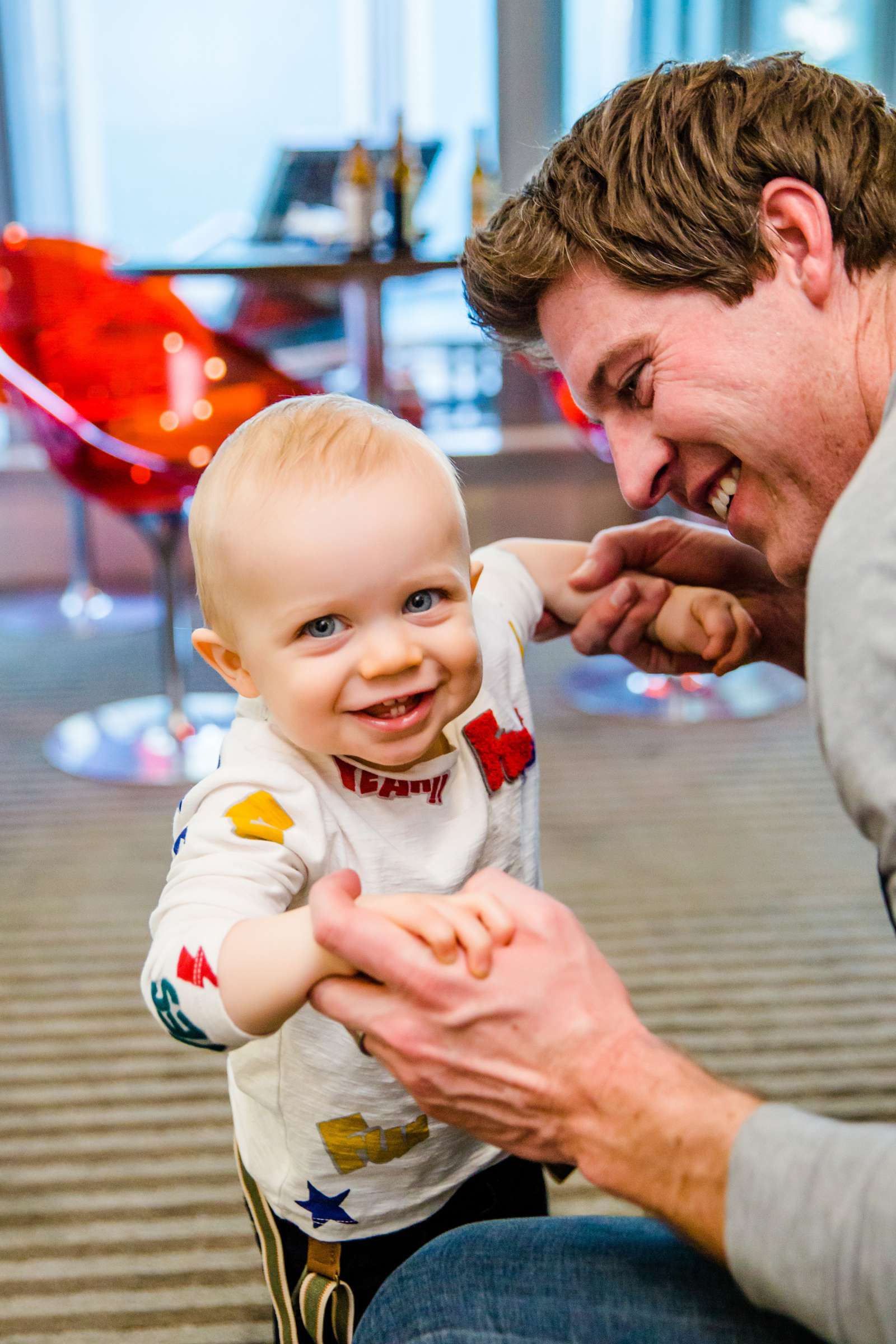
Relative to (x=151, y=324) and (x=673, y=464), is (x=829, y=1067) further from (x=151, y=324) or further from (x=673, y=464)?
(x=151, y=324)

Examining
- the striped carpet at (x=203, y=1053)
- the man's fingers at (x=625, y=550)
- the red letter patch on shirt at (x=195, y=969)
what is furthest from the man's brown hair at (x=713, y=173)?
the striped carpet at (x=203, y=1053)

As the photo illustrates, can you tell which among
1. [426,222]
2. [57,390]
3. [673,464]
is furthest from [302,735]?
[426,222]

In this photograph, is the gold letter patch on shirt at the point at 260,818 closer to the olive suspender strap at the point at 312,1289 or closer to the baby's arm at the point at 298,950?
the baby's arm at the point at 298,950

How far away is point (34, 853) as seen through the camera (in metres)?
2.40

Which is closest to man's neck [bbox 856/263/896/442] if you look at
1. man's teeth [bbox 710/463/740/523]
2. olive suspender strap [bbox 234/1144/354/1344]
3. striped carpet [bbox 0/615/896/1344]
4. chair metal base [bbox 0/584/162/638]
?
man's teeth [bbox 710/463/740/523]

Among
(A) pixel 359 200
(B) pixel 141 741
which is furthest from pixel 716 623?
(A) pixel 359 200

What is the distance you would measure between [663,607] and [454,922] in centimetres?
59

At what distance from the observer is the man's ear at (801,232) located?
3.42ft

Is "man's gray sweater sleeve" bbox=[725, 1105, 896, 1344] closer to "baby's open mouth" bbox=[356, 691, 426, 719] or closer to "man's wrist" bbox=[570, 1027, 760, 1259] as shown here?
"man's wrist" bbox=[570, 1027, 760, 1259]

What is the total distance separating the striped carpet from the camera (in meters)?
1.39

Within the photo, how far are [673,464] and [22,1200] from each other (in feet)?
3.69

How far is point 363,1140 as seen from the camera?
91cm

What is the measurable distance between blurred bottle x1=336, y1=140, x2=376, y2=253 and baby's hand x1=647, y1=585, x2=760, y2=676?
1855mm

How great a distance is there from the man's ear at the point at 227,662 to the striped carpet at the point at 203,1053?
78 centimetres
